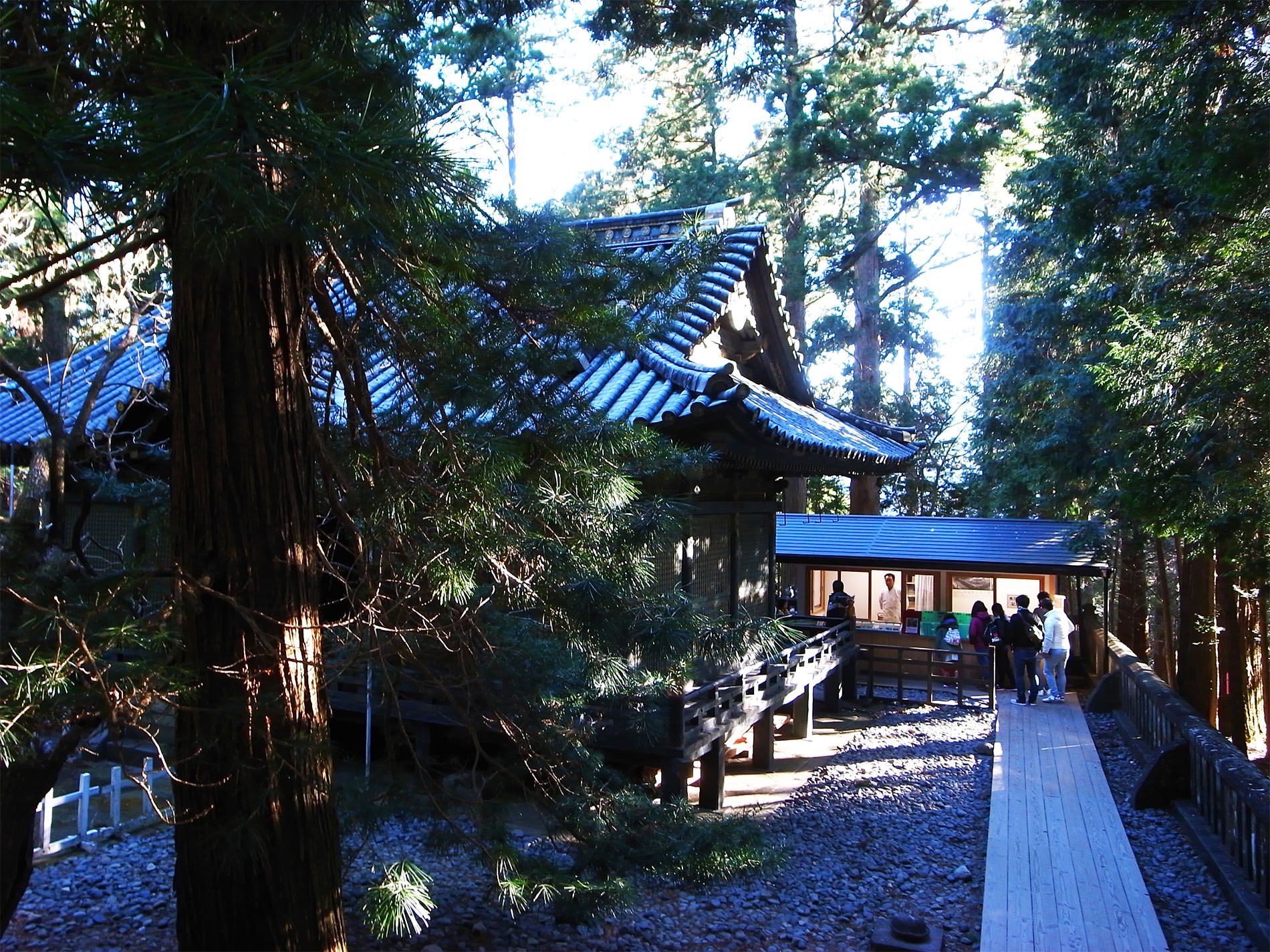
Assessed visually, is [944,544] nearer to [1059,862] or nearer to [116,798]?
[1059,862]

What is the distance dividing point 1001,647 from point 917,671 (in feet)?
6.29

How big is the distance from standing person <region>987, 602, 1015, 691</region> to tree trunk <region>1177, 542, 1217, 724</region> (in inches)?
87.7

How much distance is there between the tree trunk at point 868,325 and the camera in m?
24.0

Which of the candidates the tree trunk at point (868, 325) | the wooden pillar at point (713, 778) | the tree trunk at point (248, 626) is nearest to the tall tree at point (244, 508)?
the tree trunk at point (248, 626)

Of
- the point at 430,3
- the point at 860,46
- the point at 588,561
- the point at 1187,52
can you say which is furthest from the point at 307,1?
the point at 860,46

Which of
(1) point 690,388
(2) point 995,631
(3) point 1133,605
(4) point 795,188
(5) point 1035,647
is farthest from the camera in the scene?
(4) point 795,188

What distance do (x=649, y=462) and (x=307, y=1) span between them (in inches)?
96.1

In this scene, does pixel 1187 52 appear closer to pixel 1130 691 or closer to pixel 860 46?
pixel 1130 691

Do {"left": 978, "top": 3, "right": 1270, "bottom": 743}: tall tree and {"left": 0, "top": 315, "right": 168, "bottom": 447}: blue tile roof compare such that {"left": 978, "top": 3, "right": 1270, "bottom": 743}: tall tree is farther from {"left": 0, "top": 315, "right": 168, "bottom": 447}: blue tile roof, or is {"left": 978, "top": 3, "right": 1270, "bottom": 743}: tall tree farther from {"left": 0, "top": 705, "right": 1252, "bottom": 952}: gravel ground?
{"left": 0, "top": 315, "right": 168, "bottom": 447}: blue tile roof

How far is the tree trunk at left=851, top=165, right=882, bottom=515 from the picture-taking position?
945 inches

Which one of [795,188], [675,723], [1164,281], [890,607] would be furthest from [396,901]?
[795,188]

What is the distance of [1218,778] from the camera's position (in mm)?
7203

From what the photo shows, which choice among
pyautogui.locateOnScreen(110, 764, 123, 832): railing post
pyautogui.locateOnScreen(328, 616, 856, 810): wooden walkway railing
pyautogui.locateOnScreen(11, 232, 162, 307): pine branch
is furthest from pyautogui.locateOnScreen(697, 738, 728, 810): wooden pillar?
pyautogui.locateOnScreen(11, 232, 162, 307): pine branch

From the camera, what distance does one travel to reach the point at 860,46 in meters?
18.7
